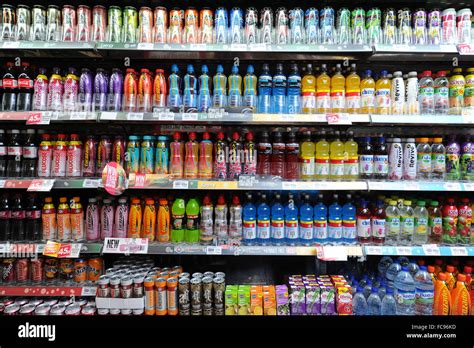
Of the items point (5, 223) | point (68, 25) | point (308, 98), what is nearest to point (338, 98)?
point (308, 98)

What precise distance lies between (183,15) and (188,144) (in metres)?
0.98

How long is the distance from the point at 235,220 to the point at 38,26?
1.94 m

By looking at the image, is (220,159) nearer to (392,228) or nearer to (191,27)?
(191,27)

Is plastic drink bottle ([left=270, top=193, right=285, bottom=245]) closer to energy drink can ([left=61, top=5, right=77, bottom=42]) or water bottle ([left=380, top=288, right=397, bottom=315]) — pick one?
water bottle ([left=380, top=288, right=397, bottom=315])

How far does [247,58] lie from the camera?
245 centimetres

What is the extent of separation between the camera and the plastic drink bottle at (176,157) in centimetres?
227

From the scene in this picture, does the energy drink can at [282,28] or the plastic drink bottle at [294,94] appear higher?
the energy drink can at [282,28]

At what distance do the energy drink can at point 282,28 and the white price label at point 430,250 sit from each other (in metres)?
1.70

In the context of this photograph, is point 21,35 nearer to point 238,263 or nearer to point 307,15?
point 307,15

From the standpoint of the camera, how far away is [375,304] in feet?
7.27

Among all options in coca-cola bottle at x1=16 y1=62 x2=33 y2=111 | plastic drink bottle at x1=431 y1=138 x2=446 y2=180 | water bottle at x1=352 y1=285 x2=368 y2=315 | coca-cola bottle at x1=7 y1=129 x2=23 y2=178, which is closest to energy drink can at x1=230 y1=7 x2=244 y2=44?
coca-cola bottle at x1=16 y1=62 x2=33 y2=111

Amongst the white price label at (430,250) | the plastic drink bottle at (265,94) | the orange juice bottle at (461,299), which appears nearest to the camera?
the white price label at (430,250)

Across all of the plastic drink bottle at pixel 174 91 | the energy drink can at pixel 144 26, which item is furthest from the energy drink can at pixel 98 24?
the plastic drink bottle at pixel 174 91

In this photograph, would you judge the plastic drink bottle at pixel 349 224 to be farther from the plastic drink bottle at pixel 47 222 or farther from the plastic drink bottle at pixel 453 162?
the plastic drink bottle at pixel 47 222
